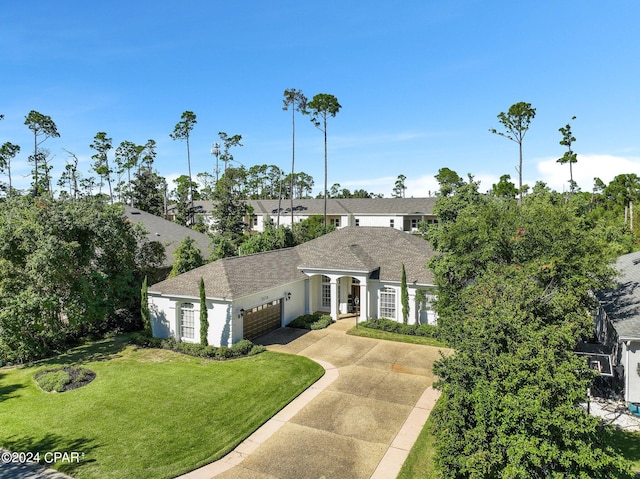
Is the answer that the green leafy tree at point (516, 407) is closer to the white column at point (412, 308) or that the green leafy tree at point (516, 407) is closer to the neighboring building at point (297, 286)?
the neighboring building at point (297, 286)

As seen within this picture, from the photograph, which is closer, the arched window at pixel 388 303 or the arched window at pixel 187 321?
the arched window at pixel 187 321

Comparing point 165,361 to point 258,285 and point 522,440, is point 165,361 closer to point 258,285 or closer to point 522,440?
point 258,285

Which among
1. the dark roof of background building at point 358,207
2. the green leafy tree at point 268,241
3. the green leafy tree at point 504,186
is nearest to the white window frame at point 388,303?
the green leafy tree at point 268,241

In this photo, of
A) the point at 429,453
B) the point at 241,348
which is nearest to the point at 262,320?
the point at 241,348

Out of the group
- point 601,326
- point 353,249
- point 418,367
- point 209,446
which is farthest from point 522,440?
point 353,249

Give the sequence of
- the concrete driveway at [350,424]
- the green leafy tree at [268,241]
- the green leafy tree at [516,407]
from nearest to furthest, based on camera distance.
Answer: the green leafy tree at [516,407] → the concrete driveway at [350,424] → the green leafy tree at [268,241]

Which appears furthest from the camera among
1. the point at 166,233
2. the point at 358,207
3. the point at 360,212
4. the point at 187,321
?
the point at 358,207

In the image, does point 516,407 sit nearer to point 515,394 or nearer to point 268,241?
point 515,394
